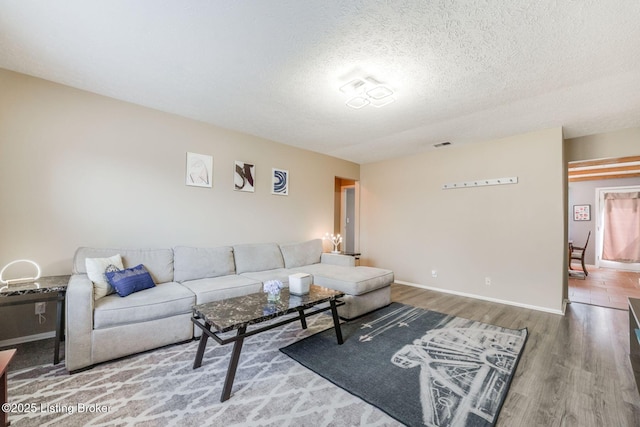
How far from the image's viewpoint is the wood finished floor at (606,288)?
162 inches

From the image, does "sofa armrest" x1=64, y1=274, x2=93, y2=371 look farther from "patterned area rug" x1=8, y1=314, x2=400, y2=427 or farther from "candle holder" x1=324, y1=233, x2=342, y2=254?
"candle holder" x1=324, y1=233, x2=342, y2=254

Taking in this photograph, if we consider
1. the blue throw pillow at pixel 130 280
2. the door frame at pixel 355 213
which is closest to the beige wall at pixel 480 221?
the door frame at pixel 355 213

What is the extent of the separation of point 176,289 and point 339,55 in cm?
271

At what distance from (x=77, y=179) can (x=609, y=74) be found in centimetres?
520

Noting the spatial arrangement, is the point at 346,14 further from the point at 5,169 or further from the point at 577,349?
the point at 577,349

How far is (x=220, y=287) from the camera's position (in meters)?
2.81

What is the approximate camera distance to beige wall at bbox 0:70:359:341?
246 cm

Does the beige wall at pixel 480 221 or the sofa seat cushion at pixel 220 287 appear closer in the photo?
the sofa seat cushion at pixel 220 287

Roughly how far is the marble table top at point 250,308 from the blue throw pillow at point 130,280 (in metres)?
0.77

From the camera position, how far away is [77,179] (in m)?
2.72

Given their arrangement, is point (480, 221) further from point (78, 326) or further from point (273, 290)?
point (78, 326)

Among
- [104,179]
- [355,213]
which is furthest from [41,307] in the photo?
[355,213]

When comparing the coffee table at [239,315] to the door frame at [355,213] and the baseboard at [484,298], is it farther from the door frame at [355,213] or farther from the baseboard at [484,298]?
the door frame at [355,213]

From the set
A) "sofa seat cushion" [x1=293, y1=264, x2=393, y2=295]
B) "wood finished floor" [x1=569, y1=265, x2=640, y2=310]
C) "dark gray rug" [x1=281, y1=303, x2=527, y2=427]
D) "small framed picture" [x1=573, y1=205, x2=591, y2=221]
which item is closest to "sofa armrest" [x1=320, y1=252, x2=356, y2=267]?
"sofa seat cushion" [x1=293, y1=264, x2=393, y2=295]
